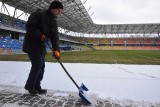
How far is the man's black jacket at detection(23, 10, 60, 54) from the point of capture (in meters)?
3.86

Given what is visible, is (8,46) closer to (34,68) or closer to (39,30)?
(34,68)

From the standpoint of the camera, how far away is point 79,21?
5653 cm

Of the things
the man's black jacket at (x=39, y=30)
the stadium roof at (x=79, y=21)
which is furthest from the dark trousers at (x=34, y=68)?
the stadium roof at (x=79, y=21)

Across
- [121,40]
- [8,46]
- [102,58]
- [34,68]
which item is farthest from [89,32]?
[34,68]

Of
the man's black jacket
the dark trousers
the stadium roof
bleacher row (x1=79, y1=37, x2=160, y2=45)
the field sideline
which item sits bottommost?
the field sideline

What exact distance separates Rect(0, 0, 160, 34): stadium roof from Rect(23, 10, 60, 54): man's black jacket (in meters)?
30.9

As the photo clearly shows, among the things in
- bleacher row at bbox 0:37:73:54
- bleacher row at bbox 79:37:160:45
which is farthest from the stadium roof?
bleacher row at bbox 79:37:160:45

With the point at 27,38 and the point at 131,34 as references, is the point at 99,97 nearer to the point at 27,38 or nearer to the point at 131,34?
the point at 27,38

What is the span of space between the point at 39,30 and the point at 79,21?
53.1 meters

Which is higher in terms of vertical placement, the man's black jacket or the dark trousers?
the man's black jacket

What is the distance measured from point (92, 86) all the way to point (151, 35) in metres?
82.5

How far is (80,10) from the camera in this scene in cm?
4328

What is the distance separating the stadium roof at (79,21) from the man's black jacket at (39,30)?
30.9m

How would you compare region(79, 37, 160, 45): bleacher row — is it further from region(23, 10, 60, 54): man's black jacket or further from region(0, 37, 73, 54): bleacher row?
region(23, 10, 60, 54): man's black jacket
